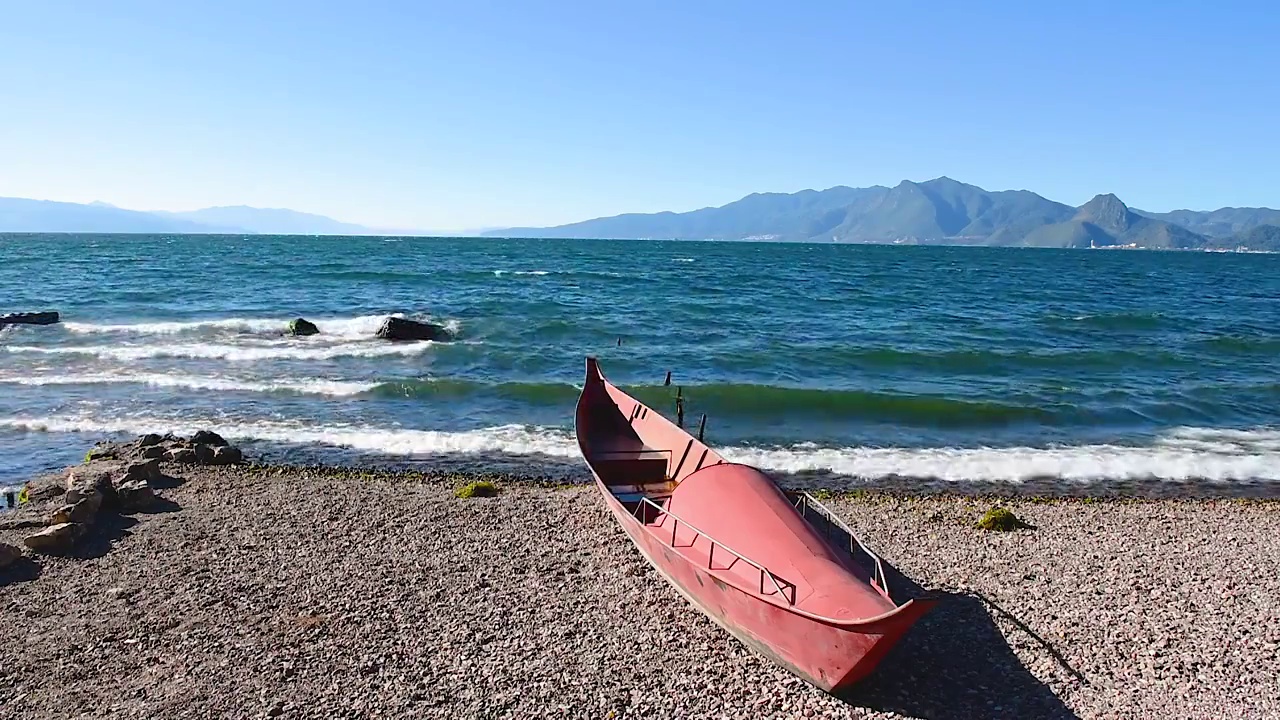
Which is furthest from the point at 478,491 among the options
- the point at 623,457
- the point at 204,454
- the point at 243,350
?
the point at 243,350

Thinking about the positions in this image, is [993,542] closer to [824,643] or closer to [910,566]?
[910,566]

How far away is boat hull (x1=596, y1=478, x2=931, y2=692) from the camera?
25.8 ft

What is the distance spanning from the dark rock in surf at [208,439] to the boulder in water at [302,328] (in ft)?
62.3

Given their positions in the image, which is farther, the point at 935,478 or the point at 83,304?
the point at 83,304

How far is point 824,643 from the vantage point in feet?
27.2

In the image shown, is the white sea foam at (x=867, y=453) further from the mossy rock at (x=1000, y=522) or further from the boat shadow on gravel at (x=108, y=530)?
the boat shadow on gravel at (x=108, y=530)

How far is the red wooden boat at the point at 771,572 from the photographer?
8203mm

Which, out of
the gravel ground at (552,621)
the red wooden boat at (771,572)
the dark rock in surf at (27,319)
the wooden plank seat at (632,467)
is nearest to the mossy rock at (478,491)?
the gravel ground at (552,621)

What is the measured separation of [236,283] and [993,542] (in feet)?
204

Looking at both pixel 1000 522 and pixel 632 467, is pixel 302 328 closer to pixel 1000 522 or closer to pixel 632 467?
pixel 632 467

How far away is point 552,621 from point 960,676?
5165 millimetres

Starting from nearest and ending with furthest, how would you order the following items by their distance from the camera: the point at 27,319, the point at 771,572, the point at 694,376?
1. the point at 771,572
2. the point at 694,376
3. the point at 27,319

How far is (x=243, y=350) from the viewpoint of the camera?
3191 centimetres

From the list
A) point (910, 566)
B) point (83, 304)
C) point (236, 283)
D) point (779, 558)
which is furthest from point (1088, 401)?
point (236, 283)
